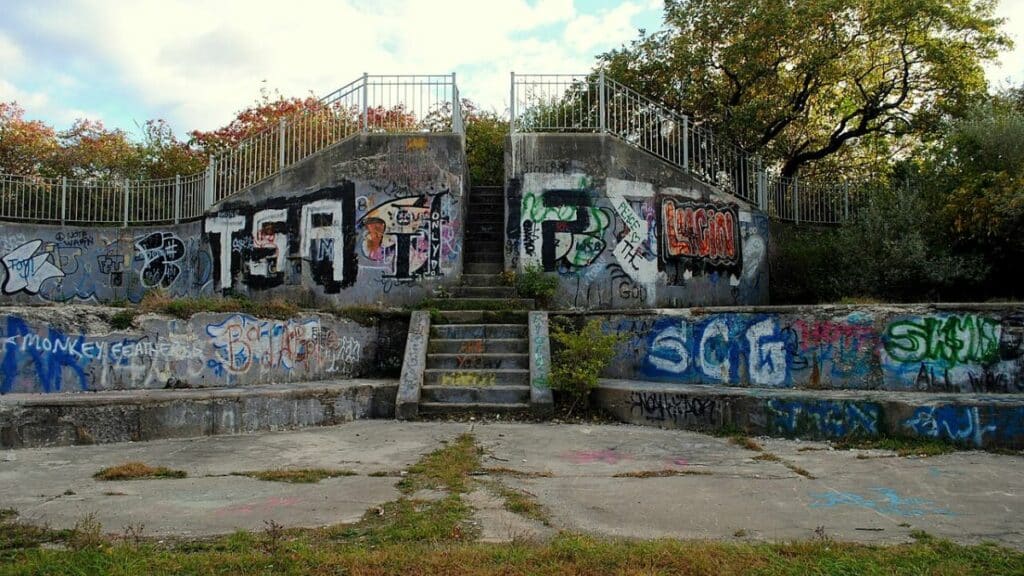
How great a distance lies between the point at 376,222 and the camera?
1332cm

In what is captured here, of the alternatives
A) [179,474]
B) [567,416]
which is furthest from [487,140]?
[179,474]

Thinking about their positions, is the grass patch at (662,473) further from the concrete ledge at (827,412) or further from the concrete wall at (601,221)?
the concrete wall at (601,221)

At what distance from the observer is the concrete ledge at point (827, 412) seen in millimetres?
7258

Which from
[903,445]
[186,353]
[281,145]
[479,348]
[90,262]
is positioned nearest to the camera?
[903,445]

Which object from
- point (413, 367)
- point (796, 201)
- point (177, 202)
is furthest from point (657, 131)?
point (177, 202)

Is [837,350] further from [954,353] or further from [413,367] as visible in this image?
[413,367]

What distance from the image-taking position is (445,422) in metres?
9.12

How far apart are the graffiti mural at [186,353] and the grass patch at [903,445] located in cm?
709

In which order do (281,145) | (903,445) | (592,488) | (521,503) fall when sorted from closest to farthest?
1. (521,503)
2. (592,488)
3. (903,445)
4. (281,145)

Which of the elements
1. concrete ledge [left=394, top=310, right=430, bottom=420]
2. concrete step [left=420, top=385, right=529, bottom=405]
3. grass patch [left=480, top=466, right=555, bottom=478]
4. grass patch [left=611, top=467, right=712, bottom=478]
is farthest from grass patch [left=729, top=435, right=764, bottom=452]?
concrete ledge [left=394, top=310, right=430, bottom=420]

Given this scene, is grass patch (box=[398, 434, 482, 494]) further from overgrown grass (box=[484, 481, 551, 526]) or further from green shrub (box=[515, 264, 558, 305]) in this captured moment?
green shrub (box=[515, 264, 558, 305])

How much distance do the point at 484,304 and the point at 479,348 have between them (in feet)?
4.82

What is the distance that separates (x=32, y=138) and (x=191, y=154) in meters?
4.59

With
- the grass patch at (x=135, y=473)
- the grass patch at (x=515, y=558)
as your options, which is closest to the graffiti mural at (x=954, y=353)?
the grass patch at (x=515, y=558)
